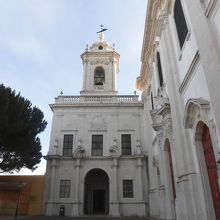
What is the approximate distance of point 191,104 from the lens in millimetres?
7812

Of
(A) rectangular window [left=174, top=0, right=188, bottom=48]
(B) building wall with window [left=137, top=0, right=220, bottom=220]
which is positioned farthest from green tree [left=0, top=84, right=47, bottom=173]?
(A) rectangular window [left=174, top=0, right=188, bottom=48]

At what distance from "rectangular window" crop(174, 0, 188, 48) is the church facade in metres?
11.9

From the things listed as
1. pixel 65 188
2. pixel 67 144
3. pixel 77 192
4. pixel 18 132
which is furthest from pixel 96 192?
pixel 18 132

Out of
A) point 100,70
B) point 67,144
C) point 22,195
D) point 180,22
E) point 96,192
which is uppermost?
point 100,70

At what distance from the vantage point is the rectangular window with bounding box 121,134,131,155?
65.8 ft

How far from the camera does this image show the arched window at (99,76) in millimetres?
24594

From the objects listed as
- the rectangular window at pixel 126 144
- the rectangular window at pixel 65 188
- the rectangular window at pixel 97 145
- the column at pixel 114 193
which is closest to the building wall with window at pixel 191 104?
the column at pixel 114 193

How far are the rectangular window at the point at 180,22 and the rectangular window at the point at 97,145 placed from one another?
1273 cm

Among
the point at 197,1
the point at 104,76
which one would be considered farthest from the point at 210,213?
the point at 104,76

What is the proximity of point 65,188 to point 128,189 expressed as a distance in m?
5.05

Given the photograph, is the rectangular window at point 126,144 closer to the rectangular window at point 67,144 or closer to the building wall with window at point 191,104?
the rectangular window at point 67,144

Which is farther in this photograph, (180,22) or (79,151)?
(79,151)

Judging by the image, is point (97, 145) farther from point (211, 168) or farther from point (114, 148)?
point (211, 168)

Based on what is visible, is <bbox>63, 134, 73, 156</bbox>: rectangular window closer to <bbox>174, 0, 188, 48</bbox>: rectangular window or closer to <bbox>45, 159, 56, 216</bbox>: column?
<bbox>45, 159, 56, 216</bbox>: column
